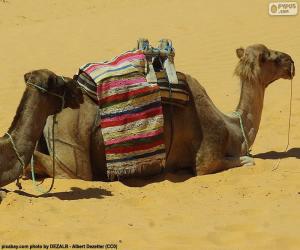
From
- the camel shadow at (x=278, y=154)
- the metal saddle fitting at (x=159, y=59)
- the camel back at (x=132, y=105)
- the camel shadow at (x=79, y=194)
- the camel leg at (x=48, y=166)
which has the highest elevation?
the metal saddle fitting at (x=159, y=59)

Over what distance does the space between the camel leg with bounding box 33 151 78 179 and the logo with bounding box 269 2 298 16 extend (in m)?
14.2

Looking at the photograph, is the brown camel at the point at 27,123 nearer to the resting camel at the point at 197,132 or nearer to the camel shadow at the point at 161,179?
the resting camel at the point at 197,132

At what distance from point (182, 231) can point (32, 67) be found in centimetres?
1099

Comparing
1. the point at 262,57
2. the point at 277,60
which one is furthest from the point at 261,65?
the point at 277,60

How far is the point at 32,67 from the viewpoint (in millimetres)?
15453

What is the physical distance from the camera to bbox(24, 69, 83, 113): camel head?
5930 millimetres

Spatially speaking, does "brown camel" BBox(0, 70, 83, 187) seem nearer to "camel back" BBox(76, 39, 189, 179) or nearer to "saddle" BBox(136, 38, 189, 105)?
"camel back" BBox(76, 39, 189, 179)

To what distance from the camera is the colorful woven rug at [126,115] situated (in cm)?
666

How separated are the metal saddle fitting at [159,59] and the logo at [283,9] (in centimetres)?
1306

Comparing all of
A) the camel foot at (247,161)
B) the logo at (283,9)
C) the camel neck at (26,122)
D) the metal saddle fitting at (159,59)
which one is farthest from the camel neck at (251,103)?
the logo at (283,9)

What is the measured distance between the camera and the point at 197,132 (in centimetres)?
720

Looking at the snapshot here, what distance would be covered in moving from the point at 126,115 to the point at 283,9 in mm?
14702

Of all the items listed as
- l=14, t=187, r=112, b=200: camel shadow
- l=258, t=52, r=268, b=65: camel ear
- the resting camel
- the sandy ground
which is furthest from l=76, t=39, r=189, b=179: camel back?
l=258, t=52, r=268, b=65: camel ear

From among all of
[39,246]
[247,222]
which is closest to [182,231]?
[247,222]
